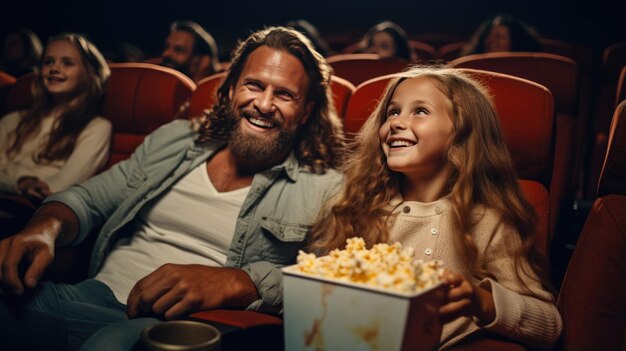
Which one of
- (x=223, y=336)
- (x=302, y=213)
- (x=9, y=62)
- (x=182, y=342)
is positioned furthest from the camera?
(x=9, y=62)

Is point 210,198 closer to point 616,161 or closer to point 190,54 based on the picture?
point 616,161

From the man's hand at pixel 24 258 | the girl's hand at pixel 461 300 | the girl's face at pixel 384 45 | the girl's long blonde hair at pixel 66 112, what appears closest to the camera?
the girl's hand at pixel 461 300

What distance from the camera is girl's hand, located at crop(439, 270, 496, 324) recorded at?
79 cm

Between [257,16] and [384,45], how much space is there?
2.31 meters

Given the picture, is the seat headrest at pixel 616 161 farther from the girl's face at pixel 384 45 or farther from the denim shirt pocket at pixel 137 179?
the girl's face at pixel 384 45

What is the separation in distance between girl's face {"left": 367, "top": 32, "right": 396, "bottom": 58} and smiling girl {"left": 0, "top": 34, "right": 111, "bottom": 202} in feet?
6.39

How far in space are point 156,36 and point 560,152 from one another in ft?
15.6

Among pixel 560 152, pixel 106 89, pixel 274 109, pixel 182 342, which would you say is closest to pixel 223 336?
pixel 182 342

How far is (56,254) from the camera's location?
1.40 metres

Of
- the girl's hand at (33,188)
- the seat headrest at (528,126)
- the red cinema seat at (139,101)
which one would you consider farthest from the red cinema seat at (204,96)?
the seat headrest at (528,126)

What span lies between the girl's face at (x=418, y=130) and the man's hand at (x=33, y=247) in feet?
2.54

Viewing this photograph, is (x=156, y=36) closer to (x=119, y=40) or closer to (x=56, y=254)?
(x=119, y=40)

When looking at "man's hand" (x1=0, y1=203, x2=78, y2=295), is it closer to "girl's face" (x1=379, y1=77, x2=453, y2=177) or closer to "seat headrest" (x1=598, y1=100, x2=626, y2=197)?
"girl's face" (x1=379, y1=77, x2=453, y2=177)

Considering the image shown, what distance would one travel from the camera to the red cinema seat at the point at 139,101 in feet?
6.48
